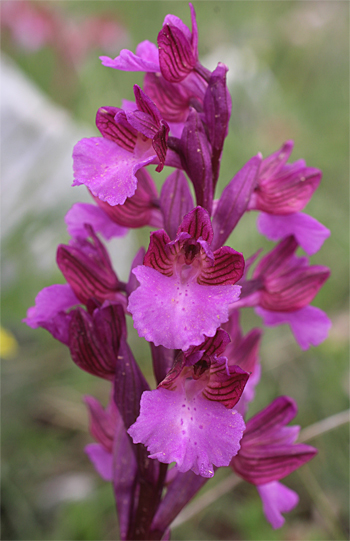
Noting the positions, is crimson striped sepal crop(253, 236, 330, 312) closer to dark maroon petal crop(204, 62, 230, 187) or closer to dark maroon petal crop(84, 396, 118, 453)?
dark maroon petal crop(204, 62, 230, 187)

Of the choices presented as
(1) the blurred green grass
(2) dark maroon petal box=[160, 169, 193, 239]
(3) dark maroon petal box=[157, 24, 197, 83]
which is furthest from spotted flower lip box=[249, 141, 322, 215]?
(1) the blurred green grass

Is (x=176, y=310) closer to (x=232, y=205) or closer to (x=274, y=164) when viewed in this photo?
(x=232, y=205)

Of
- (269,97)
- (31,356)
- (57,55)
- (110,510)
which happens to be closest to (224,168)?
(269,97)

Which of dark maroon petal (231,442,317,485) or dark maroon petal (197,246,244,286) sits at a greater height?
dark maroon petal (197,246,244,286)

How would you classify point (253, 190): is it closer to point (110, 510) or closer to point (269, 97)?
point (110, 510)

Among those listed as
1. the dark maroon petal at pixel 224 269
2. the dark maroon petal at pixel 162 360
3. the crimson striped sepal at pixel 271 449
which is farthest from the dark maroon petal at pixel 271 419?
the dark maroon petal at pixel 224 269
